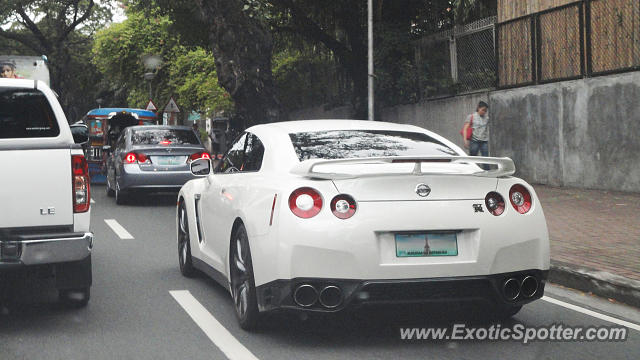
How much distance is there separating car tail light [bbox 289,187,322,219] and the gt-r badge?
619 mm

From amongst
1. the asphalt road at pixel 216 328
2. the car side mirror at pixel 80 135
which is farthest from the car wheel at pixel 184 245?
the car side mirror at pixel 80 135

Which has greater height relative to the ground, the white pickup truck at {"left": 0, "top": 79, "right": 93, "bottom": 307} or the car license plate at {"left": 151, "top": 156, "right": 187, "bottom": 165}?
the car license plate at {"left": 151, "top": 156, "right": 187, "bottom": 165}

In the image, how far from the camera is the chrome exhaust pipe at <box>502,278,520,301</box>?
5859 mm

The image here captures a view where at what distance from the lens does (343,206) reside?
570 centimetres

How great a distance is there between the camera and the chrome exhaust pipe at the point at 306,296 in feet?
18.6

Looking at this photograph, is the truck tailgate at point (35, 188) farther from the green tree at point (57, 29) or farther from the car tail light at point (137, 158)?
the green tree at point (57, 29)

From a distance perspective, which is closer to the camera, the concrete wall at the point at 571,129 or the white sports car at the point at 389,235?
the white sports car at the point at 389,235

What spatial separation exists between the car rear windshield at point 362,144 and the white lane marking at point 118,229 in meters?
5.75

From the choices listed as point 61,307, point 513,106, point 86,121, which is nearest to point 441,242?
point 61,307

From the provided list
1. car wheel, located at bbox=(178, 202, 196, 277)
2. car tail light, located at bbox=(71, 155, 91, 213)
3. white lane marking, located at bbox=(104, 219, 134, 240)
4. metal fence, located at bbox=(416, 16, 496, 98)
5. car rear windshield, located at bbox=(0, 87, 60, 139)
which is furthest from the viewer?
metal fence, located at bbox=(416, 16, 496, 98)

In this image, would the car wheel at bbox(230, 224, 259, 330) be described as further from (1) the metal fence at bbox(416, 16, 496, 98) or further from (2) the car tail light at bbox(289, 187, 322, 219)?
(1) the metal fence at bbox(416, 16, 496, 98)

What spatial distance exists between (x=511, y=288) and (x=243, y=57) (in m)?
17.7

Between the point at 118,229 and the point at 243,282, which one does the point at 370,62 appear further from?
the point at 243,282

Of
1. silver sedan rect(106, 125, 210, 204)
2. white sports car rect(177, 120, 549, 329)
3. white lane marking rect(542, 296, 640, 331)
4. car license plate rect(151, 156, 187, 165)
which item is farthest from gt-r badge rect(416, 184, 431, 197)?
car license plate rect(151, 156, 187, 165)
